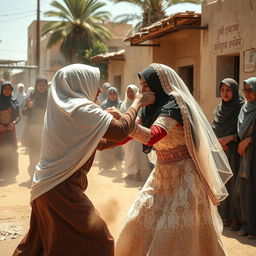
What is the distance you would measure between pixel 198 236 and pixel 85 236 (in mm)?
965

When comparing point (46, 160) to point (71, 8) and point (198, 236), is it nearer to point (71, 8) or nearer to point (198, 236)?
point (198, 236)

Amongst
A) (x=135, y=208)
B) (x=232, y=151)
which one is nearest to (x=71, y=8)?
(x=232, y=151)

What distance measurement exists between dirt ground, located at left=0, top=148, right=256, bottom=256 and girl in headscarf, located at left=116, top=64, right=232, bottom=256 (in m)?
1.22

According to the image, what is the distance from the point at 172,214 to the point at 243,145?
2.20 m

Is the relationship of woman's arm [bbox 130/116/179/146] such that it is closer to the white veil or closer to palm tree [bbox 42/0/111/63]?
the white veil

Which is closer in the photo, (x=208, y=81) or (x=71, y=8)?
(x=208, y=81)

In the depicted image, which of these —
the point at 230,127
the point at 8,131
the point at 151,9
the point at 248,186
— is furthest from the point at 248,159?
the point at 151,9

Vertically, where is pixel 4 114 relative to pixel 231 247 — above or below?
above

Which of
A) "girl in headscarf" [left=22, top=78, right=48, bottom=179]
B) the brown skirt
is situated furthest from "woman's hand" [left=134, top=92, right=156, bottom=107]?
"girl in headscarf" [left=22, top=78, right=48, bottom=179]

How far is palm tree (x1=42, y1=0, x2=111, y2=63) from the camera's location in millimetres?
31031

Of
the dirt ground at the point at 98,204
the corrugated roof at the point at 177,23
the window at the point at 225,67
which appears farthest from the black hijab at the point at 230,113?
the corrugated roof at the point at 177,23

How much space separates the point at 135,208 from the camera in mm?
3658

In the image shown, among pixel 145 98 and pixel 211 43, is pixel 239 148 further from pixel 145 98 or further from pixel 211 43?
pixel 211 43

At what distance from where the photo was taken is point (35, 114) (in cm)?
916
